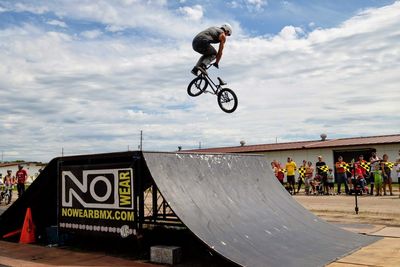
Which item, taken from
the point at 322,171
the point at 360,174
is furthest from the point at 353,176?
the point at 322,171

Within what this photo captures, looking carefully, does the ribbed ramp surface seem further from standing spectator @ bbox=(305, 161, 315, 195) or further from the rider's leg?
standing spectator @ bbox=(305, 161, 315, 195)

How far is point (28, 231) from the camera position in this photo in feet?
27.3

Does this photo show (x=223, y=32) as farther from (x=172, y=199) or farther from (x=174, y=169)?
(x=172, y=199)

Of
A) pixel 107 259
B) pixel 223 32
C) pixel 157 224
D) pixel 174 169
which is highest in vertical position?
pixel 223 32

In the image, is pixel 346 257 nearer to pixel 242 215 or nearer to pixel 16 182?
pixel 242 215

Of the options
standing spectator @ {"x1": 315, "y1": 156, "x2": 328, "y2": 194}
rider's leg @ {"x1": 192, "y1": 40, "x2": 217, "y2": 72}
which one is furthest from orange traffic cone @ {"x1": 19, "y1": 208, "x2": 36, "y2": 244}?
standing spectator @ {"x1": 315, "y1": 156, "x2": 328, "y2": 194}

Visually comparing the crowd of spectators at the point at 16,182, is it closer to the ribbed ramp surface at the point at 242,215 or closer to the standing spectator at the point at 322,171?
the ribbed ramp surface at the point at 242,215

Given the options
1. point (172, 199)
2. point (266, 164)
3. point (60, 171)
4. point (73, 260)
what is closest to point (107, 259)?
point (73, 260)

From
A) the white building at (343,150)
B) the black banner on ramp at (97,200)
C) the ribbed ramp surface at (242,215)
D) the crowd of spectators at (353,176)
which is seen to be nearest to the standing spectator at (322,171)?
the crowd of spectators at (353,176)

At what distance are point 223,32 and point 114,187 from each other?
13.7 feet

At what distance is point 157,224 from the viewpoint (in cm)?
730

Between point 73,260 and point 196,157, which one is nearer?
point 73,260

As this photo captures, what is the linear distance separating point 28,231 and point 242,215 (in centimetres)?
449

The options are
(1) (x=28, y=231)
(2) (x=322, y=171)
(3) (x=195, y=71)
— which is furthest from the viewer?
(2) (x=322, y=171)
